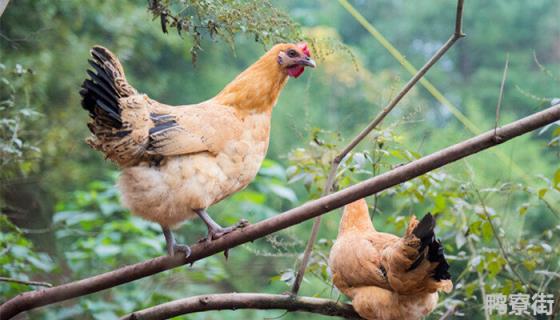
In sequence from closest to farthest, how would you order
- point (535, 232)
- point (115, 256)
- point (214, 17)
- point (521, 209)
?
1. point (214, 17)
2. point (521, 209)
3. point (115, 256)
4. point (535, 232)

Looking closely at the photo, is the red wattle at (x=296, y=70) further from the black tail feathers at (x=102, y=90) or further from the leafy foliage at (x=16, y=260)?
the leafy foliage at (x=16, y=260)

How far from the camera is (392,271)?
7.07 ft

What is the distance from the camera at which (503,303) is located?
97.6 inches

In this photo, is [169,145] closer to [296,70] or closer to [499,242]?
[296,70]

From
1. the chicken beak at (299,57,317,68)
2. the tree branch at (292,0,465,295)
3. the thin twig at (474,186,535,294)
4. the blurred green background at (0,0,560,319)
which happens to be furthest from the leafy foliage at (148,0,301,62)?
the thin twig at (474,186,535,294)

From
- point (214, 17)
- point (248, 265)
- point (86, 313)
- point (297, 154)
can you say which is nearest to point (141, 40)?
point (248, 265)

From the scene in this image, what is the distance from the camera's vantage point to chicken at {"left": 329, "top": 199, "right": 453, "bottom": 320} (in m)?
2.07

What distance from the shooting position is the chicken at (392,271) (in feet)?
6.78

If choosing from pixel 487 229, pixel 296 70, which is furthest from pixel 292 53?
pixel 487 229

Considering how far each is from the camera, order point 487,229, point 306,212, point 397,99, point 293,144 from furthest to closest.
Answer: point 293,144 → point 487,229 → point 397,99 → point 306,212

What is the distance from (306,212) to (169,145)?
1.74 ft

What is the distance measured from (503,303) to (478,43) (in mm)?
4138

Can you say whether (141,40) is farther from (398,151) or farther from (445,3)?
(398,151)

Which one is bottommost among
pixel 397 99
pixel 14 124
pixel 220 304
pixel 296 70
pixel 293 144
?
pixel 220 304
